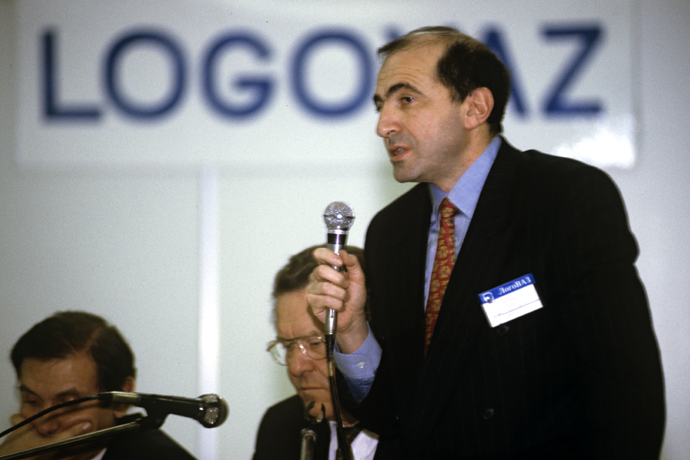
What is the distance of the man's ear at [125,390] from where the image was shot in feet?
7.25

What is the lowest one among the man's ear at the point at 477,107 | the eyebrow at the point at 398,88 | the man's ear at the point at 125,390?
the man's ear at the point at 125,390

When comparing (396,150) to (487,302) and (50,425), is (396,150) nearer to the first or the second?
(487,302)

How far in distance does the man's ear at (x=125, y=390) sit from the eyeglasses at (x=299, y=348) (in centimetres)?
61

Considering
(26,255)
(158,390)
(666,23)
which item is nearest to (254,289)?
(158,390)

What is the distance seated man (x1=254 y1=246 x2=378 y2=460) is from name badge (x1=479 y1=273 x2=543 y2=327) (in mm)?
732

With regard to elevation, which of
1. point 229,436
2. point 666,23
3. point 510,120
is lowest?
point 229,436

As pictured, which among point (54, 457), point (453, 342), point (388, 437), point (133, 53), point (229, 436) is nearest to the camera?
point (453, 342)

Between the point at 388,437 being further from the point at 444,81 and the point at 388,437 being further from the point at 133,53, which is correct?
the point at 133,53

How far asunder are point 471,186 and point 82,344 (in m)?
1.74

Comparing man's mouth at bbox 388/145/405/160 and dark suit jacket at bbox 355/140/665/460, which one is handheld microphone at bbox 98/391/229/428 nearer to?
dark suit jacket at bbox 355/140/665/460

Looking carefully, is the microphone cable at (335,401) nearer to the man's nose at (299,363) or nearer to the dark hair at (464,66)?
the man's nose at (299,363)

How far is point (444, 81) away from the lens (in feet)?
6.05

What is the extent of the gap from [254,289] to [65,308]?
2.86ft

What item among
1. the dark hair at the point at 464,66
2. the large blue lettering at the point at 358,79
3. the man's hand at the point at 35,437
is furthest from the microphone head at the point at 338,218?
the man's hand at the point at 35,437
